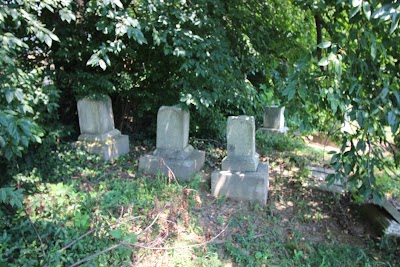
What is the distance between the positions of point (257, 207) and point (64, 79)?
3568mm

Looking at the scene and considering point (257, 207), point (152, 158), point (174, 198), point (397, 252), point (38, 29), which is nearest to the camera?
point (38, 29)

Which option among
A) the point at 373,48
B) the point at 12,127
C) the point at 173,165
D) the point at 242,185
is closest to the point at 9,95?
the point at 12,127

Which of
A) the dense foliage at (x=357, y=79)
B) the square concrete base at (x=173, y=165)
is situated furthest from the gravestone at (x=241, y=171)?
the dense foliage at (x=357, y=79)

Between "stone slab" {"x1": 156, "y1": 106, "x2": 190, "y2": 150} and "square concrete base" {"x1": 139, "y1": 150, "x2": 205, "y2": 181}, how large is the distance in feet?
0.80

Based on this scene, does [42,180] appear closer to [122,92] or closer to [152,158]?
[152,158]

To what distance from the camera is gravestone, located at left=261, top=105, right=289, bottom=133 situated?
8.66 m

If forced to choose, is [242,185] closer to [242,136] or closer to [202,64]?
[242,136]

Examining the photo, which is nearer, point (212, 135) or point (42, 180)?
point (42, 180)

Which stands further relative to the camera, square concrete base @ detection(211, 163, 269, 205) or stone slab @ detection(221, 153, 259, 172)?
stone slab @ detection(221, 153, 259, 172)

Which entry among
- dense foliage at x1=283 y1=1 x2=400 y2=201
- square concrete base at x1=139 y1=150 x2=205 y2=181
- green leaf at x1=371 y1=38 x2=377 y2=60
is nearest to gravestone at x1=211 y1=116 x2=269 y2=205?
square concrete base at x1=139 y1=150 x2=205 y2=181

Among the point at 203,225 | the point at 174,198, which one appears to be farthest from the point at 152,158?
the point at 203,225

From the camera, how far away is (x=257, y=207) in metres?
4.10

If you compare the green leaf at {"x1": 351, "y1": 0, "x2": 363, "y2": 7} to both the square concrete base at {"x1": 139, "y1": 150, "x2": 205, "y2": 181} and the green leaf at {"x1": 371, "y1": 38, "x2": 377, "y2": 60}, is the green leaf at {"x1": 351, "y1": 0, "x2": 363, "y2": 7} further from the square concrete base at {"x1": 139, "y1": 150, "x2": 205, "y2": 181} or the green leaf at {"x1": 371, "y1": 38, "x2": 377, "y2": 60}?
the square concrete base at {"x1": 139, "y1": 150, "x2": 205, "y2": 181}

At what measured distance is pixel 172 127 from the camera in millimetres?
4980
